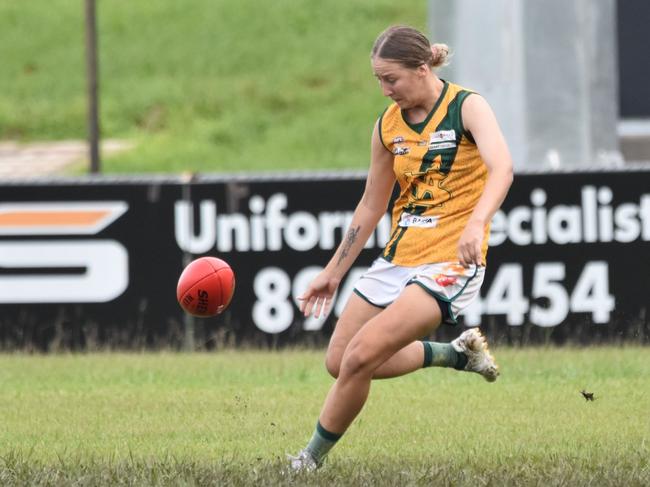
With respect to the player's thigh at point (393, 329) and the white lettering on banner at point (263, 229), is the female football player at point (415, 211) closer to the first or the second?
the player's thigh at point (393, 329)

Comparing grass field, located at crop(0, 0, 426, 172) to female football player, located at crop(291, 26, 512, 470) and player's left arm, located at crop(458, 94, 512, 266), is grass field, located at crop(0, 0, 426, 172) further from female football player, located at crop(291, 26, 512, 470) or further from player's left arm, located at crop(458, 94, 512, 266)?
player's left arm, located at crop(458, 94, 512, 266)

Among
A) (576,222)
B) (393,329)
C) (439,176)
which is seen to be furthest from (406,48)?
(576,222)

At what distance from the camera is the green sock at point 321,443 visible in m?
6.88

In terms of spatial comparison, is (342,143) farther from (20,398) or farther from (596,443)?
(596,443)

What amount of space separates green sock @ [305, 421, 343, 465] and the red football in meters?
1.36

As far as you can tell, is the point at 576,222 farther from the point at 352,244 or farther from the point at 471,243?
the point at 471,243

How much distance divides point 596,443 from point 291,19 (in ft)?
124

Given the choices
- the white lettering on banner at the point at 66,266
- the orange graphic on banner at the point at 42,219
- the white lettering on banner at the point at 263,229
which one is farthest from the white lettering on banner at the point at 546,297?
the orange graphic on banner at the point at 42,219

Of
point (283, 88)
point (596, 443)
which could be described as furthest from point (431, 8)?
point (283, 88)

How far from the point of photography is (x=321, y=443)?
6.91 meters

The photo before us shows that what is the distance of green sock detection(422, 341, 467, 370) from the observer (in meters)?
7.41

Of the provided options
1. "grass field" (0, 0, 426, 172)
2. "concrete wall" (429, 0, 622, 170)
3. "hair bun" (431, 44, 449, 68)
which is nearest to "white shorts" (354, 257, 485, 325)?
"hair bun" (431, 44, 449, 68)

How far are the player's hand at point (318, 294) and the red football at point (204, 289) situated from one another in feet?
2.94

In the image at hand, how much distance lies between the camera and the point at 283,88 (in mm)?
40312
